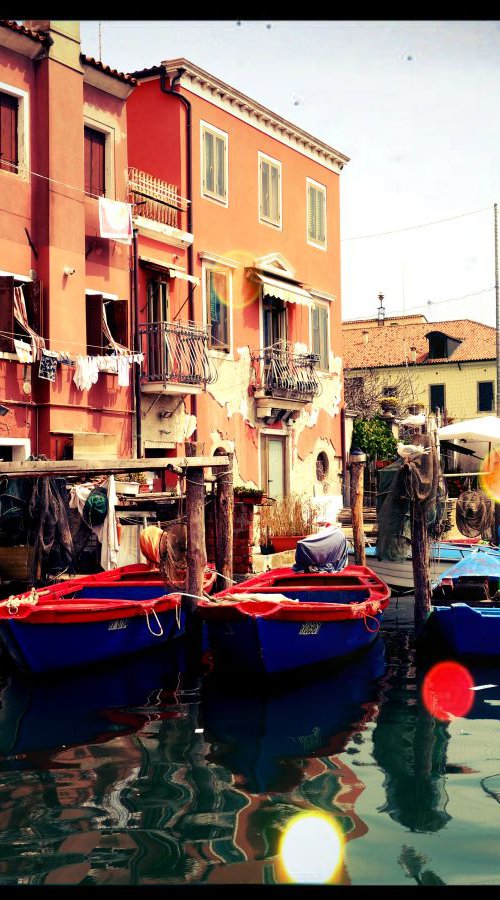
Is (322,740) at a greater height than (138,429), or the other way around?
(138,429)

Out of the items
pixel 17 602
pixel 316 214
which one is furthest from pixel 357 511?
pixel 316 214

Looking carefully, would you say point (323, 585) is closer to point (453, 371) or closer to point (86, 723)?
point (86, 723)

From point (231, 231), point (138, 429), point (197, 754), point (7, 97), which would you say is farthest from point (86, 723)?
point (231, 231)

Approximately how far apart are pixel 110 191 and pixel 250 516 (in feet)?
22.3

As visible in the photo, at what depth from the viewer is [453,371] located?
139ft

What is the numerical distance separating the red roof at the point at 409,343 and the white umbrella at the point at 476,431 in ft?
75.5

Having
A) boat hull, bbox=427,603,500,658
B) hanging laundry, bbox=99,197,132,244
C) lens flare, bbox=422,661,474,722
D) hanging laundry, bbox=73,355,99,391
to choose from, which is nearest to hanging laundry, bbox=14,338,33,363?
hanging laundry, bbox=73,355,99,391

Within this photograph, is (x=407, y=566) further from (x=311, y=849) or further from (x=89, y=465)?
(x=311, y=849)

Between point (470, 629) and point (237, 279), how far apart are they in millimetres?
11931

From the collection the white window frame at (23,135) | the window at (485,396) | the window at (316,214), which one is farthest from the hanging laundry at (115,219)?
the window at (485,396)

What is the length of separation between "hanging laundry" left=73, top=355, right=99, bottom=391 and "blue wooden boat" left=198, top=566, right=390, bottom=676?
555 cm

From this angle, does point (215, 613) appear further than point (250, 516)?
No

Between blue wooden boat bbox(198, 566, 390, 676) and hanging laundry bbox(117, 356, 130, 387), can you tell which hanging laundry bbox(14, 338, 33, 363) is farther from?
blue wooden boat bbox(198, 566, 390, 676)
